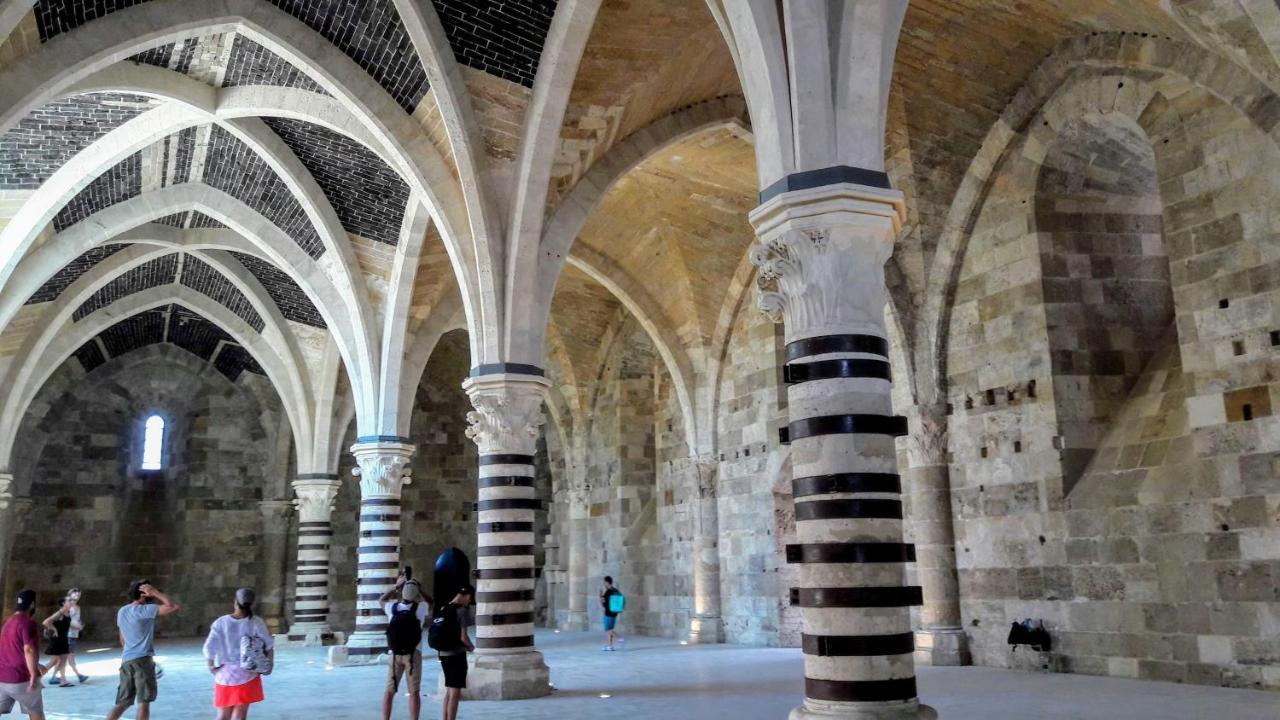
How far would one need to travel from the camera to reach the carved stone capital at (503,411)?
11.9 metres

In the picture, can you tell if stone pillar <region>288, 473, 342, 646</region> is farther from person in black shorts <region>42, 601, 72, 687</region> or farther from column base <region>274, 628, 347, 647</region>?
person in black shorts <region>42, 601, 72, 687</region>

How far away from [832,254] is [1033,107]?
7500 millimetres

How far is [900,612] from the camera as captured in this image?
6227 mm

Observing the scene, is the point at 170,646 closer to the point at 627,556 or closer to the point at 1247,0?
the point at 627,556

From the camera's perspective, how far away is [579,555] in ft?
77.7

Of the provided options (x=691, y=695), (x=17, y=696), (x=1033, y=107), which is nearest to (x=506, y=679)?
(x=691, y=695)

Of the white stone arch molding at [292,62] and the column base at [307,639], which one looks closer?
the white stone arch molding at [292,62]

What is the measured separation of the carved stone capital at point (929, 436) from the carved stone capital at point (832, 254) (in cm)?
725

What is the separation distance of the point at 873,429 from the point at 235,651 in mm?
4448

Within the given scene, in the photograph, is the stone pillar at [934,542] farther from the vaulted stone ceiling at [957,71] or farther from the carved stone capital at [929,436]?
the vaulted stone ceiling at [957,71]

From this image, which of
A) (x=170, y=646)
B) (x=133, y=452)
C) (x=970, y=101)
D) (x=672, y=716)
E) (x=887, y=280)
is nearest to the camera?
(x=672, y=716)

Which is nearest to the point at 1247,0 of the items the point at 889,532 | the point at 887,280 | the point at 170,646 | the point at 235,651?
the point at 889,532

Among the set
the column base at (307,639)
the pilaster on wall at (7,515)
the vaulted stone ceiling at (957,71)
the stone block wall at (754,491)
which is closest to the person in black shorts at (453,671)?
the vaulted stone ceiling at (957,71)

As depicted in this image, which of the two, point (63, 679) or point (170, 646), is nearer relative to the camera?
point (63, 679)
